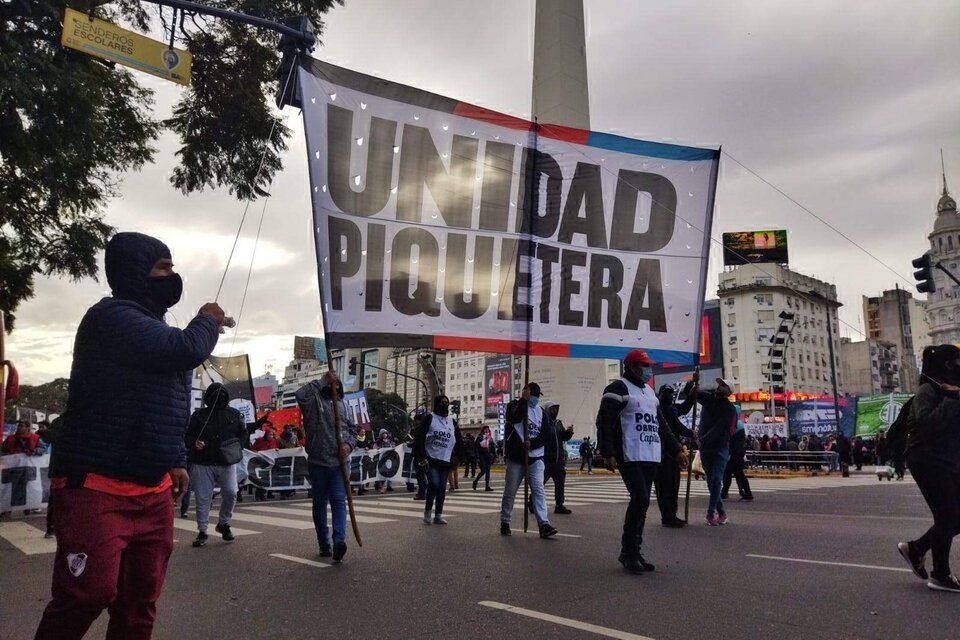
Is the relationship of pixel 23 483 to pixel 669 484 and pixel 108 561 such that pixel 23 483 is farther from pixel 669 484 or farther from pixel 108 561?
pixel 108 561

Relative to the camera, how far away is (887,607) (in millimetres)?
4570

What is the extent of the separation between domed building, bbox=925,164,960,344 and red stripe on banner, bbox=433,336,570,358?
118468mm

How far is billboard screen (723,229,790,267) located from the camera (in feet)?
280

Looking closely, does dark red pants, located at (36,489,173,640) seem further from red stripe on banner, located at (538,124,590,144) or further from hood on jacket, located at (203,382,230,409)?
red stripe on banner, located at (538,124,590,144)

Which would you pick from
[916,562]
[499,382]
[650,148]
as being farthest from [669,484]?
[499,382]

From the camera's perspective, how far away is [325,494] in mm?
6855

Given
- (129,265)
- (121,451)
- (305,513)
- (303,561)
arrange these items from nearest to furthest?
1. (121,451)
2. (129,265)
3. (303,561)
4. (305,513)

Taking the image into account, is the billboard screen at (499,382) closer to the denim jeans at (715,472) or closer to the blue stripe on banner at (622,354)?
the denim jeans at (715,472)

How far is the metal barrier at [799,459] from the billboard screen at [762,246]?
5852 cm

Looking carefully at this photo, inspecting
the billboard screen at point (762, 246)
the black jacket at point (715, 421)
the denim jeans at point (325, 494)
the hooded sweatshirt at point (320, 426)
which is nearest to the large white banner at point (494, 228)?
the hooded sweatshirt at point (320, 426)

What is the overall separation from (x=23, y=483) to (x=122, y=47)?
871 cm

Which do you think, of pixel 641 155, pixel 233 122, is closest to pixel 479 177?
pixel 641 155

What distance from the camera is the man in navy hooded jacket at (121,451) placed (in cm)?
246

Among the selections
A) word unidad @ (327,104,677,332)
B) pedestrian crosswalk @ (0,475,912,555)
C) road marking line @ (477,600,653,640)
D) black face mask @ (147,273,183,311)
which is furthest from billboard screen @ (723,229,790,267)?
black face mask @ (147,273,183,311)
